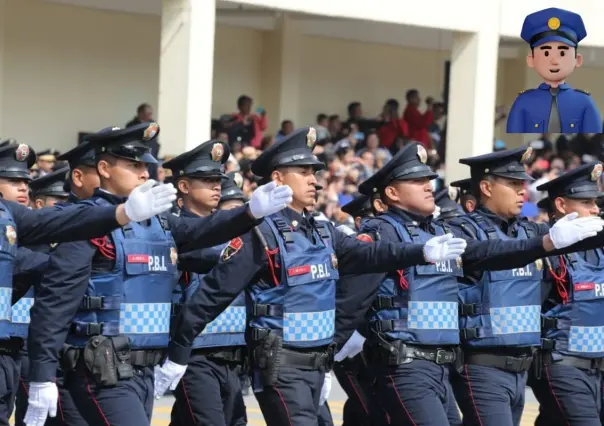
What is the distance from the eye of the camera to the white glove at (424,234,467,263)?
28.1 ft

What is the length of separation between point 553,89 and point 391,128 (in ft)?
54.7

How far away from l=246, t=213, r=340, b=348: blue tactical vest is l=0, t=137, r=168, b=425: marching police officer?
1.16m

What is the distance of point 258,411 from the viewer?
14.5 metres

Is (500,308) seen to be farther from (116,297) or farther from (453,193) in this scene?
(453,193)

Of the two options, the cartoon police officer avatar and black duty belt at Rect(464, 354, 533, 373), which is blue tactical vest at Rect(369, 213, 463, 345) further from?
the cartoon police officer avatar

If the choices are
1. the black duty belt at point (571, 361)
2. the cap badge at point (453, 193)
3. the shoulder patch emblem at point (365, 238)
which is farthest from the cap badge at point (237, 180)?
the black duty belt at point (571, 361)

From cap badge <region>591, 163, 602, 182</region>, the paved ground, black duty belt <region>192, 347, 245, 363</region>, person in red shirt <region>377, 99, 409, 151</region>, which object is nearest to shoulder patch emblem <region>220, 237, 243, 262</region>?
black duty belt <region>192, 347, 245, 363</region>

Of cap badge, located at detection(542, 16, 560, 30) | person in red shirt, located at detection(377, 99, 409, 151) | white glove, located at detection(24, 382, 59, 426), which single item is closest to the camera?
cap badge, located at detection(542, 16, 560, 30)

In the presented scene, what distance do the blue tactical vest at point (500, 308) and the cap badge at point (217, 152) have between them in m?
1.78

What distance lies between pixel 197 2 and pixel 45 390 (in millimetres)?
10980

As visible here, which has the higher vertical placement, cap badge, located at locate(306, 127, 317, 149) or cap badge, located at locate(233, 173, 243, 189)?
cap badge, located at locate(306, 127, 317, 149)

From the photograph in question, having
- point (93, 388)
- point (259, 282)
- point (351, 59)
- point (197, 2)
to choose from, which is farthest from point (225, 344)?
point (351, 59)

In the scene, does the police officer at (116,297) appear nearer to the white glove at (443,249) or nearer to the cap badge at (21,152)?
the white glove at (443,249)

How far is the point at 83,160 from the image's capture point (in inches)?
339
